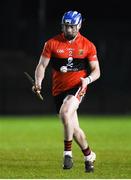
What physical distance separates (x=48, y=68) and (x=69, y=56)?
69.1ft

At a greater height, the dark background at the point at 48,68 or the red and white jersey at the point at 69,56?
the red and white jersey at the point at 69,56

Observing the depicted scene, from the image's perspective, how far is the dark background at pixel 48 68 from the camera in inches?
1390

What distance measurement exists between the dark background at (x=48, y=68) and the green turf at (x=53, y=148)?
2.61 m

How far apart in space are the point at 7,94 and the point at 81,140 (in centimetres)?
2125

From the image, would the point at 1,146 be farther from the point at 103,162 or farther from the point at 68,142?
the point at 68,142

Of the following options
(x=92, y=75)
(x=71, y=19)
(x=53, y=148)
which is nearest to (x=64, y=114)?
(x=92, y=75)

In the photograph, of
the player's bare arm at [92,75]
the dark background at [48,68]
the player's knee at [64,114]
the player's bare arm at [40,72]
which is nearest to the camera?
the player's knee at [64,114]

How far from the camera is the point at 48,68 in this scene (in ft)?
117

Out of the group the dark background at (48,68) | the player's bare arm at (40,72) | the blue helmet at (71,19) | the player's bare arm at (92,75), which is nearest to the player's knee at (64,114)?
Answer: the player's bare arm at (92,75)

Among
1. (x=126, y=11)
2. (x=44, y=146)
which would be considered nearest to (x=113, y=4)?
(x=126, y=11)

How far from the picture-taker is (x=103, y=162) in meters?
15.7

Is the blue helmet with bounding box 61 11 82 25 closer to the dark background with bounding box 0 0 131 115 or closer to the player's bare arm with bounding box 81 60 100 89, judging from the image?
the player's bare arm with bounding box 81 60 100 89

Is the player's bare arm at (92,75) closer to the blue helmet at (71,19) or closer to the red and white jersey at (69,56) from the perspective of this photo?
the red and white jersey at (69,56)

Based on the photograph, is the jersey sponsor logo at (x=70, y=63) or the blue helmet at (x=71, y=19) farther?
the jersey sponsor logo at (x=70, y=63)
